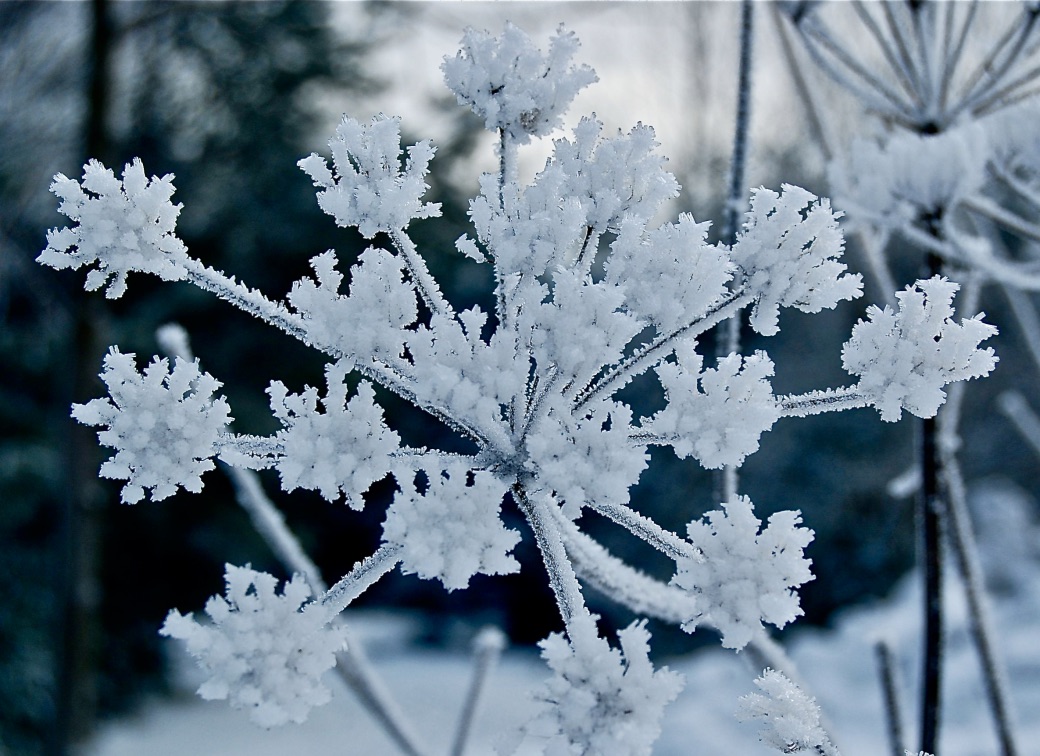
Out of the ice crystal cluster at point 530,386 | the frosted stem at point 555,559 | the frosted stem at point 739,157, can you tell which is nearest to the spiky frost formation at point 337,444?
the ice crystal cluster at point 530,386

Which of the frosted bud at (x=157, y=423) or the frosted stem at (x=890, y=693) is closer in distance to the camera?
the frosted bud at (x=157, y=423)

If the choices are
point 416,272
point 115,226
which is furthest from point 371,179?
point 115,226

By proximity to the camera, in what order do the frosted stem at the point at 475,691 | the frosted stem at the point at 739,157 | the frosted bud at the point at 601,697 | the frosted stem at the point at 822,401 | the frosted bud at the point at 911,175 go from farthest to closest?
1. the frosted stem at the point at 475,691
2. the frosted bud at the point at 911,175
3. the frosted stem at the point at 739,157
4. the frosted stem at the point at 822,401
5. the frosted bud at the point at 601,697

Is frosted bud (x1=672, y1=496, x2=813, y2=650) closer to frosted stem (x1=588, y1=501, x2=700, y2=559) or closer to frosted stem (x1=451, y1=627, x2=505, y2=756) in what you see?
frosted stem (x1=588, y1=501, x2=700, y2=559)

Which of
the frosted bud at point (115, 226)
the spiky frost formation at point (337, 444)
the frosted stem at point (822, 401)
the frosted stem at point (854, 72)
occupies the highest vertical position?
the frosted stem at point (854, 72)

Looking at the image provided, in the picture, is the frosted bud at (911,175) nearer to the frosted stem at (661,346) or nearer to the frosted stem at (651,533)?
the frosted stem at (661,346)

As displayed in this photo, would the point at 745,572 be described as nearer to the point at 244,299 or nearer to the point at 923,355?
the point at 923,355

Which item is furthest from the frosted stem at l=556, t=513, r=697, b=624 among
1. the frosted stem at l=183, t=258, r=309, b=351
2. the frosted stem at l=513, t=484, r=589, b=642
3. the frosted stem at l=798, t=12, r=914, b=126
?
the frosted stem at l=798, t=12, r=914, b=126
